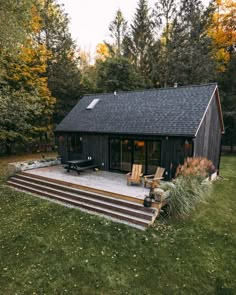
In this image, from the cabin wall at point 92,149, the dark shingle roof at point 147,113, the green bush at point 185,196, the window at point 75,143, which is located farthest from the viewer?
the window at point 75,143

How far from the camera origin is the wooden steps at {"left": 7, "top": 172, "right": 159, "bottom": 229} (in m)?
6.26

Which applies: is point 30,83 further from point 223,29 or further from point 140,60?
point 223,29

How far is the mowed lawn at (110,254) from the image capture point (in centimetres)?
399

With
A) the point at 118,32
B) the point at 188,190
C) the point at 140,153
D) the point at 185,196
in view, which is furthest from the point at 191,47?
the point at 185,196

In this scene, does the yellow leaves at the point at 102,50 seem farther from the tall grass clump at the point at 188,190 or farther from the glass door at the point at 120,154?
the tall grass clump at the point at 188,190

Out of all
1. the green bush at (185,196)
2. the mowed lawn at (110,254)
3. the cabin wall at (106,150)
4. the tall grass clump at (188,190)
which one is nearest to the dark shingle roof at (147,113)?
the cabin wall at (106,150)

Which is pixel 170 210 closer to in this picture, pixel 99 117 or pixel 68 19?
pixel 99 117

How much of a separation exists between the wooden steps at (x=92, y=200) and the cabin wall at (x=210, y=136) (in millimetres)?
3986

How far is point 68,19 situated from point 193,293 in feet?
79.6

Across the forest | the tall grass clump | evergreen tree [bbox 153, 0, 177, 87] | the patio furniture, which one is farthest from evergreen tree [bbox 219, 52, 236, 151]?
the patio furniture

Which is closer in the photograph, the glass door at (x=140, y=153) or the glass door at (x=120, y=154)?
the glass door at (x=140, y=153)

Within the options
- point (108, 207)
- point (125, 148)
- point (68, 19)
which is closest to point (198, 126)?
point (125, 148)

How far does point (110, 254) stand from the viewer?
488 centimetres

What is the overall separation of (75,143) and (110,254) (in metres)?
8.28
